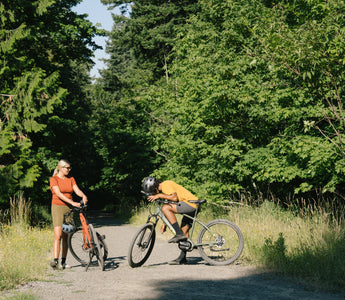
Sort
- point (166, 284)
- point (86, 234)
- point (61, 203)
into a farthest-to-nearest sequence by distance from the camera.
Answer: point (61, 203) < point (86, 234) < point (166, 284)

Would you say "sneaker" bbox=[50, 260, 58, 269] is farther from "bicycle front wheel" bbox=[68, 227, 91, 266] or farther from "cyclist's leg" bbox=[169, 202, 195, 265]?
"cyclist's leg" bbox=[169, 202, 195, 265]

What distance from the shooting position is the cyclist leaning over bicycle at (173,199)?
7.72 m

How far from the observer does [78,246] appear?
7.92 metres

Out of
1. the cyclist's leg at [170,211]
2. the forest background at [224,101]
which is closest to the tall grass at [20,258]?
the cyclist's leg at [170,211]

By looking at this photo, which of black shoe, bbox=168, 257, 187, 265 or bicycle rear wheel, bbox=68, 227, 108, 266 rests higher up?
bicycle rear wheel, bbox=68, 227, 108, 266

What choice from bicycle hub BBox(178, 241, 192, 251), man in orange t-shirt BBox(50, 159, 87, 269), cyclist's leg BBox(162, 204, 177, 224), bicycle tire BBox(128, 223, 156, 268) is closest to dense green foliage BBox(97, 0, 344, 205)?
cyclist's leg BBox(162, 204, 177, 224)

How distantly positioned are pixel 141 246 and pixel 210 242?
129cm

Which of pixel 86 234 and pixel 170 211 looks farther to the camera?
pixel 170 211

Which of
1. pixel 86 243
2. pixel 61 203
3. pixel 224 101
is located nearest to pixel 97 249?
pixel 86 243

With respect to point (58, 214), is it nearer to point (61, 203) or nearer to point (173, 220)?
point (61, 203)

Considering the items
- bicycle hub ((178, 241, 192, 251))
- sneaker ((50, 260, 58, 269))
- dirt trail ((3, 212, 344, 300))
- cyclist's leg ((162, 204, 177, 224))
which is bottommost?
dirt trail ((3, 212, 344, 300))

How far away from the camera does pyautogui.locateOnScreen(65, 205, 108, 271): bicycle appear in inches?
290

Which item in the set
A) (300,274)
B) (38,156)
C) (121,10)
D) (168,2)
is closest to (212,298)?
(300,274)

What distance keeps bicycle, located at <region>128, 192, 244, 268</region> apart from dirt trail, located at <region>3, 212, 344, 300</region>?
0.65 feet
